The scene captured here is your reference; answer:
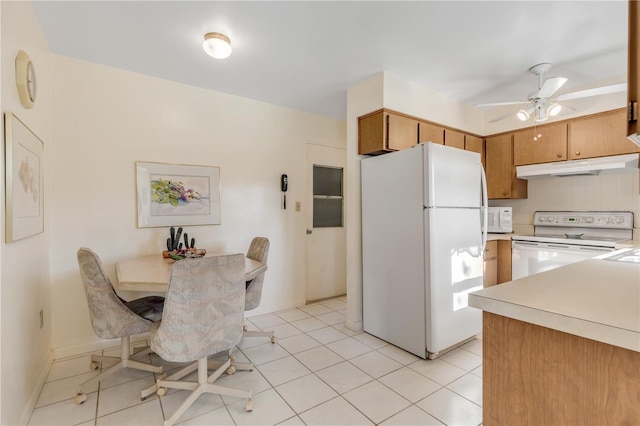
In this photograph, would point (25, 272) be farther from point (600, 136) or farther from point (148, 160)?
point (600, 136)

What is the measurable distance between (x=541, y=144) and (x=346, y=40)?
261 centimetres

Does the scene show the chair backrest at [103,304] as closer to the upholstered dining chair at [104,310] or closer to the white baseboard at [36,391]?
the upholstered dining chair at [104,310]

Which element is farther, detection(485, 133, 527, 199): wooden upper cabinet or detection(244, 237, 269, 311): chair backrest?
detection(485, 133, 527, 199): wooden upper cabinet

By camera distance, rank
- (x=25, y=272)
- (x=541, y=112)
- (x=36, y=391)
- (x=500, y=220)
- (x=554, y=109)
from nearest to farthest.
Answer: (x=25, y=272) < (x=36, y=391) < (x=554, y=109) < (x=541, y=112) < (x=500, y=220)

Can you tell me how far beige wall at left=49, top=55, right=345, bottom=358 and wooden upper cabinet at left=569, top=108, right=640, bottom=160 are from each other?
9.74ft

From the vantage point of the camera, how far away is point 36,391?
1.88 m

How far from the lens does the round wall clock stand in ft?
5.40

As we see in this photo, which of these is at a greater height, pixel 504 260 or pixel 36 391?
pixel 504 260

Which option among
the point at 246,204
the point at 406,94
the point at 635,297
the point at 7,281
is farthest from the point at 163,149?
the point at 635,297

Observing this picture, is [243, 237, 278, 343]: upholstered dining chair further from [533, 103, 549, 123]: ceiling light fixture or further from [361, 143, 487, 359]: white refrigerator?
[533, 103, 549, 123]: ceiling light fixture

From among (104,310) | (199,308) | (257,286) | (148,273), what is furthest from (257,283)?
(104,310)

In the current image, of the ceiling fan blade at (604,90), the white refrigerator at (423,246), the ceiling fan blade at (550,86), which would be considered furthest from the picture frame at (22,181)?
the ceiling fan blade at (604,90)

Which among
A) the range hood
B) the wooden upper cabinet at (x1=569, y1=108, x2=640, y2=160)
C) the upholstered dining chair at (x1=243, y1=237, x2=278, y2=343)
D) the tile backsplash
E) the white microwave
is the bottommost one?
the upholstered dining chair at (x1=243, y1=237, x2=278, y2=343)

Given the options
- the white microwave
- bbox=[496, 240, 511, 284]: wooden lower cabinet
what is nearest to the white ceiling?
the white microwave
